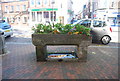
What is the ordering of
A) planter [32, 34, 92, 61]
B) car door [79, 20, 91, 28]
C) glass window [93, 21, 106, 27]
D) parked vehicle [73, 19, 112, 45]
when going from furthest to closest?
1. car door [79, 20, 91, 28]
2. glass window [93, 21, 106, 27]
3. parked vehicle [73, 19, 112, 45]
4. planter [32, 34, 92, 61]

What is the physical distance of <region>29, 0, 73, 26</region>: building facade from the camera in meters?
25.8

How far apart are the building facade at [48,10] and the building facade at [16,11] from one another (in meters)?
1.70

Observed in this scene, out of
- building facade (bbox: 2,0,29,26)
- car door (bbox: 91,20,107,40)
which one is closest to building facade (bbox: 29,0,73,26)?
building facade (bbox: 2,0,29,26)

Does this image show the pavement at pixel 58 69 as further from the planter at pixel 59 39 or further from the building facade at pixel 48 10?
the building facade at pixel 48 10

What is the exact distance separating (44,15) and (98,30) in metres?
20.3

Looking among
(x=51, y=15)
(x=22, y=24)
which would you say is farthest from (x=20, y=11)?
(x=51, y=15)

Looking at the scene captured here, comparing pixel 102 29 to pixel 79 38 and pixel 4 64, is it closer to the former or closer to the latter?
pixel 79 38

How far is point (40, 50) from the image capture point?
4.48m

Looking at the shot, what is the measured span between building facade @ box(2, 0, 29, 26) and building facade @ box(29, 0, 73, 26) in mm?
1700

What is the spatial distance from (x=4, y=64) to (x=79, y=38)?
272 cm

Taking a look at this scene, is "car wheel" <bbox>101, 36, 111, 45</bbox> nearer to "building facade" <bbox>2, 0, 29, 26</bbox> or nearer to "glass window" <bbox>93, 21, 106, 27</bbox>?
"glass window" <bbox>93, 21, 106, 27</bbox>

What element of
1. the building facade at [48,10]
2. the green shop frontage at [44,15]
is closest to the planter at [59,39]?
the building facade at [48,10]

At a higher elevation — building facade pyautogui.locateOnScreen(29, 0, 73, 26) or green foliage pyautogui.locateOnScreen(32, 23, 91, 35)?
building facade pyautogui.locateOnScreen(29, 0, 73, 26)

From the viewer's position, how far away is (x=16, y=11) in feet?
95.2
